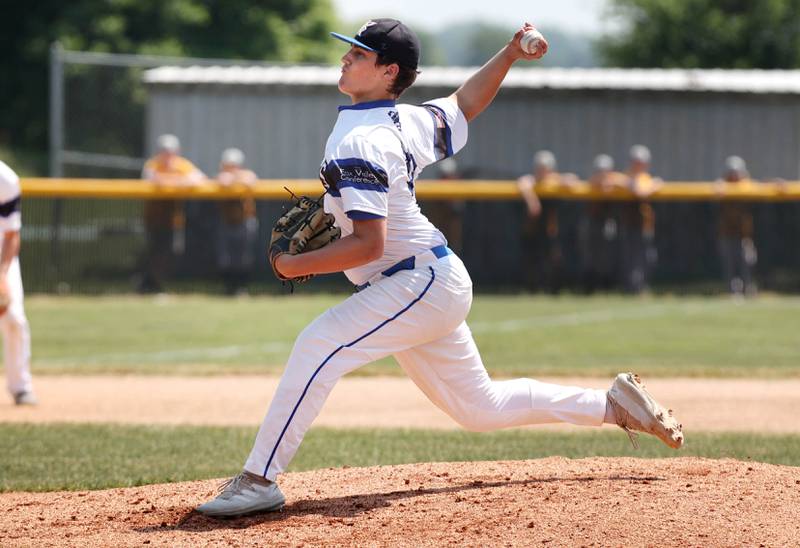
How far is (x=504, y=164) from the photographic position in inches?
804

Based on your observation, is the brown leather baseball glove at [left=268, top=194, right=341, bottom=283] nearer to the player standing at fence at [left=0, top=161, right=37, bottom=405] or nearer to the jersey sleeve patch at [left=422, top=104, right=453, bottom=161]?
the jersey sleeve patch at [left=422, top=104, right=453, bottom=161]

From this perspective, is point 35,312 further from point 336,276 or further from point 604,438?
point 604,438

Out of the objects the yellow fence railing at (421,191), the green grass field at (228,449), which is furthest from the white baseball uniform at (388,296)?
the yellow fence railing at (421,191)

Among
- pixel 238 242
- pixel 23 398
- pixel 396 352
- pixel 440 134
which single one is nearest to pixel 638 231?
pixel 238 242

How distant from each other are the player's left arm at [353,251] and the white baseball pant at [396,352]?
0.82 feet

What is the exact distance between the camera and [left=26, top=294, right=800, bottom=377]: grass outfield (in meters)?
11.8

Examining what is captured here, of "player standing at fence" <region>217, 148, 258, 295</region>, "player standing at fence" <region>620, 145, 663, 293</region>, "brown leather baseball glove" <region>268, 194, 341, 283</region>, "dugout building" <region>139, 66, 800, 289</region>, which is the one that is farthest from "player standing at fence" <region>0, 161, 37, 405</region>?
"dugout building" <region>139, 66, 800, 289</region>

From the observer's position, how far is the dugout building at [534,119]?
20047 millimetres

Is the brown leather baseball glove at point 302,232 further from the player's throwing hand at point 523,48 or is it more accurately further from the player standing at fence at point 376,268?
the player's throwing hand at point 523,48

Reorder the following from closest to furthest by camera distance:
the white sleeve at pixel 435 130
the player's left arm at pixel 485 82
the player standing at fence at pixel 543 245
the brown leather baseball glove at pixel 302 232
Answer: the brown leather baseball glove at pixel 302 232, the white sleeve at pixel 435 130, the player's left arm at pixel 485 82, the player standing at fence at pixel 543 245

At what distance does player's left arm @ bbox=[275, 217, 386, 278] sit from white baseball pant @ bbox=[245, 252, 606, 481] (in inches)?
9.8

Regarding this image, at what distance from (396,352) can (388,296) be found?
27 centimetres

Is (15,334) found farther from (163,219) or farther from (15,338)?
(163,219)

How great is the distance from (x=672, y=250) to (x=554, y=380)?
793 centimetres
